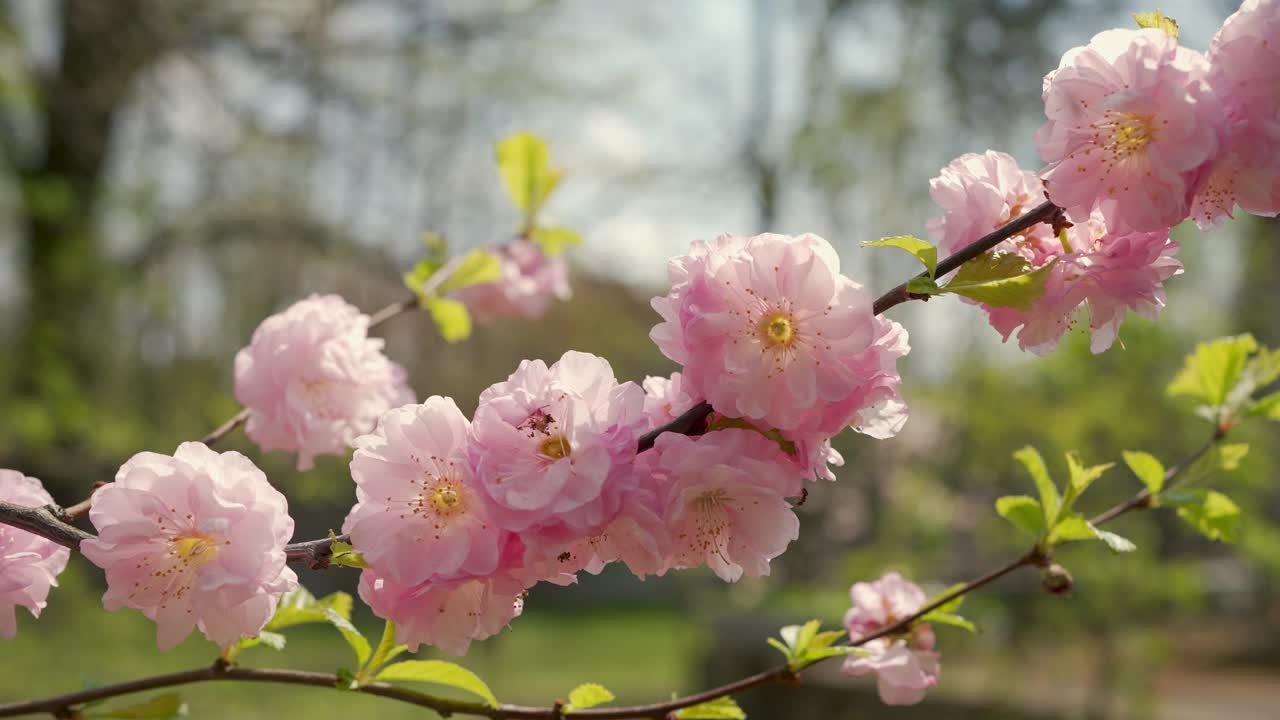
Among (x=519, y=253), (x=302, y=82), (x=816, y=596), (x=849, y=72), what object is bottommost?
(x=816, y=596)

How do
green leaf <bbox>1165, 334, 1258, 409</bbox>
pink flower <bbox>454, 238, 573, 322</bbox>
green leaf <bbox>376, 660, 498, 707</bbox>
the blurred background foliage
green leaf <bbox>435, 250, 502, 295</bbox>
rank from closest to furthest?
green leaf <bbox>376, 660, 498, 707</bbox> → green leaf <bbox>1165, 334, 1258, 409</bbox> → green leaf <bbox>435, 250, 502, 295</bbox> → pink flower <bbox>454, 238, 573, 322</bbox> → the blurred background foliage

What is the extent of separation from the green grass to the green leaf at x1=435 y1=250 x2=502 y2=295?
21.2 inches

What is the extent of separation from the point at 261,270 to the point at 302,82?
1.37 meters

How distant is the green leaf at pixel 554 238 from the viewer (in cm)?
134

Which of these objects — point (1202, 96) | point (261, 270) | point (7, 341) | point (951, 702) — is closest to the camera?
point (1202, 96)

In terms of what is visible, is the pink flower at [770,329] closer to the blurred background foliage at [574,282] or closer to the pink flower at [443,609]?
the pink flower at [443,609]

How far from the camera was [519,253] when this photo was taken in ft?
4.50

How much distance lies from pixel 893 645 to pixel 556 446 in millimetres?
458

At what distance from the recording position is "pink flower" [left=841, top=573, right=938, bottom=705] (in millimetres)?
865

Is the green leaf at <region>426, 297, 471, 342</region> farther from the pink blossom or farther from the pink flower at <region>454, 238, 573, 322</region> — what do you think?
the pink blossom

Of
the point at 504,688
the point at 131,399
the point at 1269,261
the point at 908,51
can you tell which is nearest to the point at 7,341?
the point at 131,399

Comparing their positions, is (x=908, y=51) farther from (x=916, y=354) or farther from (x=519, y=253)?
(x=519, y=253)

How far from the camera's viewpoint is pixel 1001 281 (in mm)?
583

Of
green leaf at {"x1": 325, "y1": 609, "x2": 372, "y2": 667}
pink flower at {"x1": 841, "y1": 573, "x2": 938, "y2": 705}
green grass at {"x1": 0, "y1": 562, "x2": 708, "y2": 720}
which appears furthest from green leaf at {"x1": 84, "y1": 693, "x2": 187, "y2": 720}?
pink flower at {"x1": 841, "y1": 573, "x2": 938, "y2": 705}
